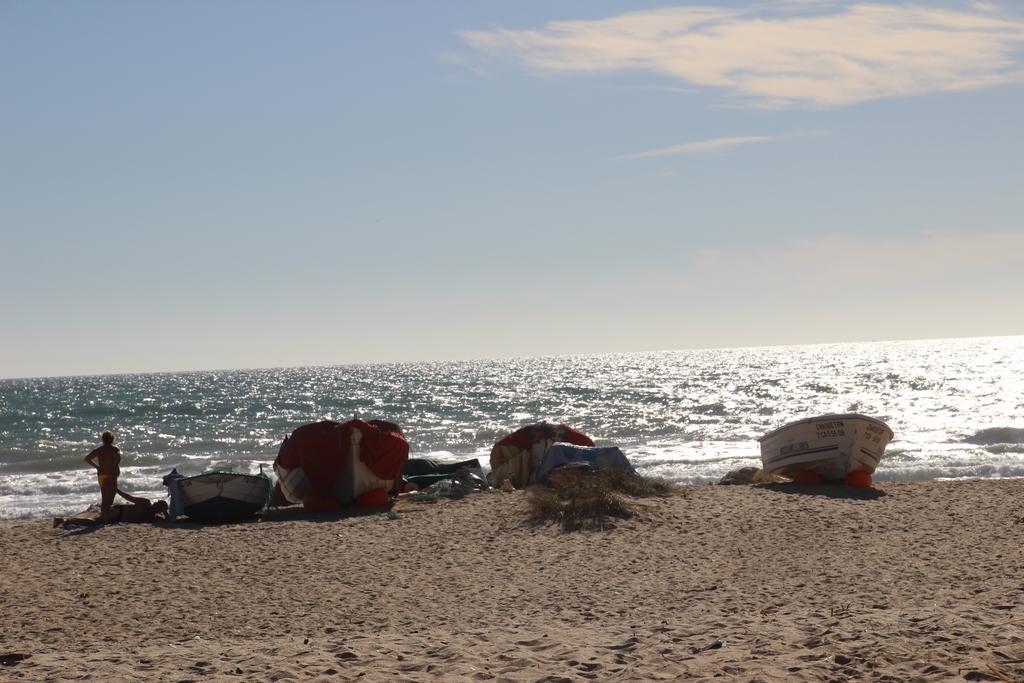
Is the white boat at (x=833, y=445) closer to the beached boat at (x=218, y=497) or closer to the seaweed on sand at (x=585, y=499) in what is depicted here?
the seaweed on sand at (x=585, y=499)

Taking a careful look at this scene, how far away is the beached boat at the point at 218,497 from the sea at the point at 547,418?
165 inches

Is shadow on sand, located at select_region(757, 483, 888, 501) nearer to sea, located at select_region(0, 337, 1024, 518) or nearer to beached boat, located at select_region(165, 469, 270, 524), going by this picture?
sea, located at select_region(0, 337, 1024, 518)

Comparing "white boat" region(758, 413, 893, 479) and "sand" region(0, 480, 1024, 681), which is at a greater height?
"white boat" region(758, 413, 893, 479)

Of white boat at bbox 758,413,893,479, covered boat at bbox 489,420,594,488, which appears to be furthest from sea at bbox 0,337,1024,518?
white boat at bbox 758,413,893,479

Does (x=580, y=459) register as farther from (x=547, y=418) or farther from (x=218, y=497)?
(x=547, y=418)

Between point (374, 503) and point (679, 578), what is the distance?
675 centimetres

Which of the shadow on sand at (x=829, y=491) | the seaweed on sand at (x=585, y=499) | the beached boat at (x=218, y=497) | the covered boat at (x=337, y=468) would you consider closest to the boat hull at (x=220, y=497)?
the beached boat at (x=218, y=497)

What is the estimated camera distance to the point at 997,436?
29.5 metres

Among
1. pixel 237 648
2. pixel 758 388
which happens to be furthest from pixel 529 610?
pixel 758 388

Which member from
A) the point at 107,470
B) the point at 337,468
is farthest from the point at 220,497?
the point at 337,468

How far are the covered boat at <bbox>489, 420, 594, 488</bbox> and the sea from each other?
283 cm

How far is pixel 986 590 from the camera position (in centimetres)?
858

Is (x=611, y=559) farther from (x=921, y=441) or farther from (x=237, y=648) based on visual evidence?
(x=921, y=441)

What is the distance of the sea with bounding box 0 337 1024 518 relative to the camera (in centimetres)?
2458
